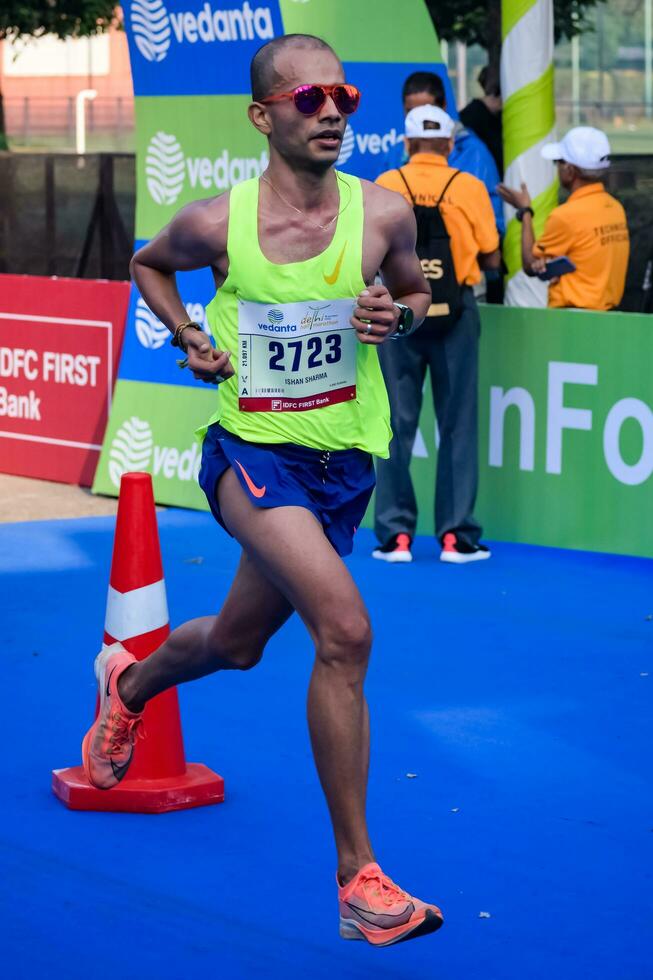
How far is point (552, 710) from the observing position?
20.7 ft

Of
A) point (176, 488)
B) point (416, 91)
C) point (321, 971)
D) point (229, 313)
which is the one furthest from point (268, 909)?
point (176, 488)

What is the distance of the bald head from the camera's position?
442 centimetres

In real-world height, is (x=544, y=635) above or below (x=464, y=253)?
below

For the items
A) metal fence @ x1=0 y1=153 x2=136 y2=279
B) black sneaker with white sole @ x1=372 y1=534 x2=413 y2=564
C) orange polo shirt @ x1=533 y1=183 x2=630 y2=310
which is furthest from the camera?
metal fence @ x1=0 y1=153 x2=136 y2=279

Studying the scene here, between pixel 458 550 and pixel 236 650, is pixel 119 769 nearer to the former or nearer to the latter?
pixel 236 650

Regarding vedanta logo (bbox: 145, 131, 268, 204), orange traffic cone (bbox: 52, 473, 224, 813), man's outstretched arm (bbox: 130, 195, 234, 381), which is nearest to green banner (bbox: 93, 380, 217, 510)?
vedanta logo (bbox: 145, 131, 268, 204)

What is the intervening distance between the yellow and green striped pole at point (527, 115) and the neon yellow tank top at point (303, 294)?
5462mm

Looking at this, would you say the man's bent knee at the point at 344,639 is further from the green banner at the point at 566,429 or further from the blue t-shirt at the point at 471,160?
the blue t-shirt at the point at 471,160

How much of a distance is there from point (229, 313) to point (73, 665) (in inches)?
110

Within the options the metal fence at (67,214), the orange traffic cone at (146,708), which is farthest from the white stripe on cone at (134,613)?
the metal fence at (67,214)

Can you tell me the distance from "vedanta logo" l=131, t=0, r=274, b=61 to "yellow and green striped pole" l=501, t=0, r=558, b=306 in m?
1.36

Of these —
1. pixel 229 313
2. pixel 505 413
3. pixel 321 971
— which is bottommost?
pixel 321 971

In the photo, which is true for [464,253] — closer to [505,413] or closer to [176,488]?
[505,413]

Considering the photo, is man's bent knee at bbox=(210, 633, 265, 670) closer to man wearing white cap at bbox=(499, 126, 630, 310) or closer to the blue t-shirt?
man wearing white cap at bbox=(499, 126, 630, 310)
